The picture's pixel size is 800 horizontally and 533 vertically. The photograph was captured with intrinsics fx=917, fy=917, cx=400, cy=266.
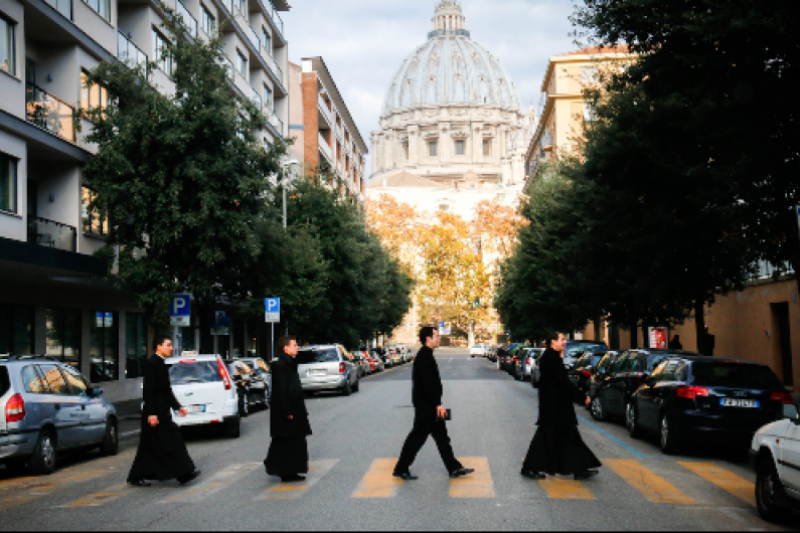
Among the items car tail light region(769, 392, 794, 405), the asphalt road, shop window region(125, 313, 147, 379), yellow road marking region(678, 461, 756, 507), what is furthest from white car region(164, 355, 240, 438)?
shop window region(125, 313, 147, 379)

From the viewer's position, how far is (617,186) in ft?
67.7

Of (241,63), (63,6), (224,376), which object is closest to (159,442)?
(224,376)

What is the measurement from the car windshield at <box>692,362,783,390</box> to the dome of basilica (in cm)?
16418

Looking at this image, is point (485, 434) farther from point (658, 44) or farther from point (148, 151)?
point (148, 151)

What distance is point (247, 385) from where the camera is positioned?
23.1 m

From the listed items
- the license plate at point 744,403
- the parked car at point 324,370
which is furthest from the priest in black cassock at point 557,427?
the parked car at point 324,370

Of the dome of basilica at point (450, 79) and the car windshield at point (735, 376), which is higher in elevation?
the dome of basilica at point (450, 79)

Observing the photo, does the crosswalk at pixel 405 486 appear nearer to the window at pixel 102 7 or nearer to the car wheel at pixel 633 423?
the car wheel at pixel 633 423

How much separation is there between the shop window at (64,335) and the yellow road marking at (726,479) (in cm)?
1758

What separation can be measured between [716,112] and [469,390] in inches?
697

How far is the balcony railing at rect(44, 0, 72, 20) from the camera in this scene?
22703 millimetres

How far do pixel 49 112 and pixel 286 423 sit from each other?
15.2 meters

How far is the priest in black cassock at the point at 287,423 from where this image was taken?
10.6 metres

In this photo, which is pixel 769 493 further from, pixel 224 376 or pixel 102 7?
pixel 102 7
